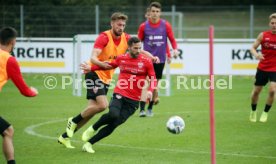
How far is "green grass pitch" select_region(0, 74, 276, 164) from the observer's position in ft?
35.4

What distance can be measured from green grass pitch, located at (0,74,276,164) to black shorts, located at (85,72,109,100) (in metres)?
0.91

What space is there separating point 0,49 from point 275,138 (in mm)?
5804

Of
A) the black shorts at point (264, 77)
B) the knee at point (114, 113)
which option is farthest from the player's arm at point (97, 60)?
the black shorts at point (264, 77)

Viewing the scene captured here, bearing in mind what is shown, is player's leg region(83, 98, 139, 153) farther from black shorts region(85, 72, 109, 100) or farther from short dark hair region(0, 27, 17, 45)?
short dark hair region(0, 27, 17, 45)

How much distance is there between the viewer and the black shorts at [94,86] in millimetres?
11812

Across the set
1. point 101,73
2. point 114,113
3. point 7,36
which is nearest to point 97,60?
point 101,73

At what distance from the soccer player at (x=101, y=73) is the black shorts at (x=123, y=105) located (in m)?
0.50

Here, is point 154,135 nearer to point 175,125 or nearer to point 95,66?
point 175,125

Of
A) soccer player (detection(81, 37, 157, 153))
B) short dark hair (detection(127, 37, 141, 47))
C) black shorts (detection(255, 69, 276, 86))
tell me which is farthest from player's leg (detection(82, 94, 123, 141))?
black shorts (detection(255, 69, 276, 86))

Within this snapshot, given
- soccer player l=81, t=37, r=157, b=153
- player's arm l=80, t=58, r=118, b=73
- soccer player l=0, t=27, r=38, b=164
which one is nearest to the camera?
soccer player l=0, t=27, r=38, b=164

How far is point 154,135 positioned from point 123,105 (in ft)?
→ 6.27

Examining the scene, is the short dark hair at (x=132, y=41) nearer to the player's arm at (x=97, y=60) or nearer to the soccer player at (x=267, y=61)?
the player's arm at (x=97, y=60)

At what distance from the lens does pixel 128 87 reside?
37.2 feet

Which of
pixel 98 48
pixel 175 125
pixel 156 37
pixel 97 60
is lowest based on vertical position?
pixel 175 125
